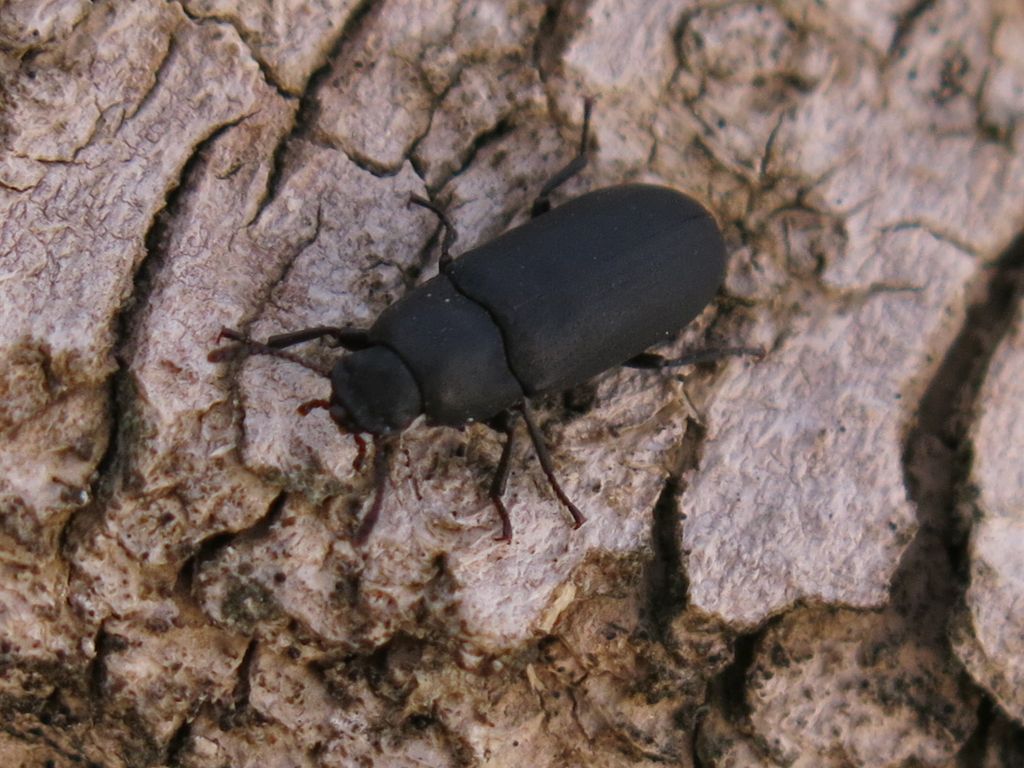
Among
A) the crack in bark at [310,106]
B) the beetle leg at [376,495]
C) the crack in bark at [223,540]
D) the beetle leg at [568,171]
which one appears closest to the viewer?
the beetle leg at [376,495]

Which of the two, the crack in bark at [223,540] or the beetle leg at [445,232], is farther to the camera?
the beetle leg at [445,232]

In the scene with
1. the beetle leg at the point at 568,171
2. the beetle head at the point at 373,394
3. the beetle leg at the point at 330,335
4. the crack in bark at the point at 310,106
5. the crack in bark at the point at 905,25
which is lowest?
the beetle head at the point at 373,394

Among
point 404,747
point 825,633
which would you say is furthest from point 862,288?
point 404,747

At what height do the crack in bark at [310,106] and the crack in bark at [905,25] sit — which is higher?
the crack in bark at [310,106]

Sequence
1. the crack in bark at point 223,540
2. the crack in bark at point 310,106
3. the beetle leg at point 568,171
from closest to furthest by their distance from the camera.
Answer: the crack in bark at point 223,540 < the crack in bark at point 310,106 < the beetle leg at point 568,171

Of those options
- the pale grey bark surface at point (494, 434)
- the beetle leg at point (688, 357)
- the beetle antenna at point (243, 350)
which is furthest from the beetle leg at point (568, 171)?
the beetle antenna at point (243, 350)

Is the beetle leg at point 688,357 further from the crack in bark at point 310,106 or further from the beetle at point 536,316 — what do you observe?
the crack in bark at point 310,106
